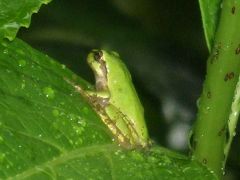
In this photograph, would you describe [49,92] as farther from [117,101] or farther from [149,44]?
[149,44]

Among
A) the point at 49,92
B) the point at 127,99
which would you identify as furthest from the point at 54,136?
the point at 127,99

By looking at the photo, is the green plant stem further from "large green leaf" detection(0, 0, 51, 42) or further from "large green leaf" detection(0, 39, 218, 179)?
"large green leaf" detection(0, 0, 51, 42)

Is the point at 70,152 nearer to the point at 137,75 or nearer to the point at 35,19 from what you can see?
the point at 35,19

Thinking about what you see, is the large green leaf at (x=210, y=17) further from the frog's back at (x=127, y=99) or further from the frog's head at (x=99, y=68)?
the frog's head at (x=99, y=68)

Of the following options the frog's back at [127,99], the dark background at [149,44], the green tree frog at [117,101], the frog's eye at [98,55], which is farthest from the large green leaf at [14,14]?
the dark background at [149,44]

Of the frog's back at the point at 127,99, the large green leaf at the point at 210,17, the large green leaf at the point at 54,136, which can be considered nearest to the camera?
the large green leaf at the point at 54,136

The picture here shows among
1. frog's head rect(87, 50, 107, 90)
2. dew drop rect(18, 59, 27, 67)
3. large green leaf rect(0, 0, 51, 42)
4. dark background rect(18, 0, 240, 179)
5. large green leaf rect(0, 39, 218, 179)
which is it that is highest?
large green leaf rect(0, 0, 51, 42)

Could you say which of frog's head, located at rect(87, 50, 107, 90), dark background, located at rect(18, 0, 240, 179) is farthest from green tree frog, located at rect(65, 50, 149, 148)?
dark background, located at rect(18, 0, 240, 179)
